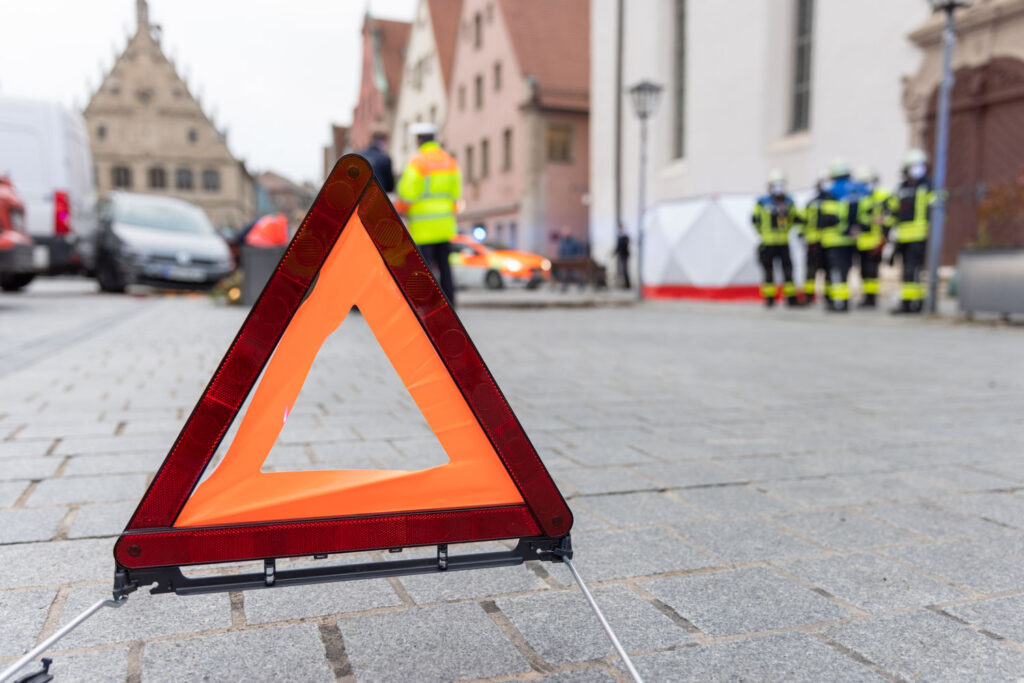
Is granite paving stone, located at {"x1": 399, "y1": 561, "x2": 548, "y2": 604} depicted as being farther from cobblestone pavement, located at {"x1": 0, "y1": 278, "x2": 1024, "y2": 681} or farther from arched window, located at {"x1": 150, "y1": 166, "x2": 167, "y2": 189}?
arched window, located at {"x1": 150, "y1": 166, "x2": 167, "y2": 189}

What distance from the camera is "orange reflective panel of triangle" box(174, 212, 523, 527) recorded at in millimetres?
1611

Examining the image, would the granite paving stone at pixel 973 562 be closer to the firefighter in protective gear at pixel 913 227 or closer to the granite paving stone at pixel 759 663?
the granite paving stone at pixel 759 663

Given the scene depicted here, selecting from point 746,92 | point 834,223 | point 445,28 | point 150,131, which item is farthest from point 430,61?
point 834,223

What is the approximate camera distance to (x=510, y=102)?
3350 cm

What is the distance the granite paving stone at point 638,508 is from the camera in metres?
2.68

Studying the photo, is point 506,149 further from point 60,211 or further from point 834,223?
point 834,223

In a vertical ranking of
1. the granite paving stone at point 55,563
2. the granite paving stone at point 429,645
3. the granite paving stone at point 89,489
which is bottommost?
the granite paving stone at point 429,645

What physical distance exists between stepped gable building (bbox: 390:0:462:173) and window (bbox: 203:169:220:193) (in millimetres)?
21948

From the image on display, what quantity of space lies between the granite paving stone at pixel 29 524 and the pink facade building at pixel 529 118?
94.4ft

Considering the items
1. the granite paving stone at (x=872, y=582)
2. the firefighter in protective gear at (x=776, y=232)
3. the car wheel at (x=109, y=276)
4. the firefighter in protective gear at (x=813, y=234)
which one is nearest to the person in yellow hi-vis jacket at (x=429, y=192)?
the granite paving stone at (x=872, y=582)

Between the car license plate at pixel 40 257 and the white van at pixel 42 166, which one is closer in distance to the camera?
the car license plate at pixel 40 257

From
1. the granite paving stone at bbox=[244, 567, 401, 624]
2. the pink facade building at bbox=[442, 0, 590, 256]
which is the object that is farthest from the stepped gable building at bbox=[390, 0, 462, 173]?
the granite paving stone at bbox=[244, 567, 401, 624]

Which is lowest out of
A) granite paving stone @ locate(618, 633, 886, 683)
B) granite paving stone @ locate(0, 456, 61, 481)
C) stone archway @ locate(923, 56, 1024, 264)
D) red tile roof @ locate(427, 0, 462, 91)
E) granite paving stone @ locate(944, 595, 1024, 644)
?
Answer: granite paving stone @ locate(944, 595, 1024, 644)

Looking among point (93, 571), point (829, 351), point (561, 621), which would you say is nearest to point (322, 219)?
point (561, 621)
